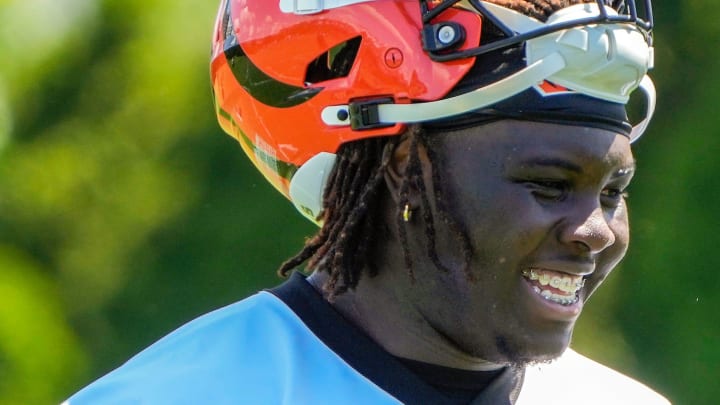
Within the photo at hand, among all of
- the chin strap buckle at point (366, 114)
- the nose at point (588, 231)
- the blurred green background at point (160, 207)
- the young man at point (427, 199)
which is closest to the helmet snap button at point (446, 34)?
the young man at point (427, 199)

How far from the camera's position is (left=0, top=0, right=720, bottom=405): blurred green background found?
5789mm

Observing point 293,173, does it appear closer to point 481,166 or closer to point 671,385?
point 481,166

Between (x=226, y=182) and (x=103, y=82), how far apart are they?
74cm

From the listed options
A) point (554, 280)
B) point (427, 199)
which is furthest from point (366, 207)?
point (554, 280)

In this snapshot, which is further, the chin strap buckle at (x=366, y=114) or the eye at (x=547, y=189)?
the chin strap buckle at (x=366, y=114)

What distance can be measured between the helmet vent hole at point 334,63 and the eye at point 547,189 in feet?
1.53

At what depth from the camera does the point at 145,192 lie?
6.30 meters

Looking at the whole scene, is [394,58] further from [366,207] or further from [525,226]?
[525,226]

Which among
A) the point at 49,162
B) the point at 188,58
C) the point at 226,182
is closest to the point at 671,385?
the point at 226,182

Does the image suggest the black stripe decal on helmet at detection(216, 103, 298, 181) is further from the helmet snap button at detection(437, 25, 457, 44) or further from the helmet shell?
the helmet snap button at detection(437, 25, 457, 44)

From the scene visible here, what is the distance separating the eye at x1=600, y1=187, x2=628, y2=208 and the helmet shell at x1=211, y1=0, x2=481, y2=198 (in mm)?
386

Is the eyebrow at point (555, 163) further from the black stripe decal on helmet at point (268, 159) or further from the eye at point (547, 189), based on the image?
the black stripe decal on helmet at point (268, 159)

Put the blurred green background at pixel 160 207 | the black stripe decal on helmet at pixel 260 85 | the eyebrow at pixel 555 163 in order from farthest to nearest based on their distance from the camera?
the blurred green background at pixel 160 207, the black stripe decal on helmet at pixel 260 85, the eyebrow at pixel 555 163

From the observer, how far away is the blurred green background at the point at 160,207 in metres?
5.79
